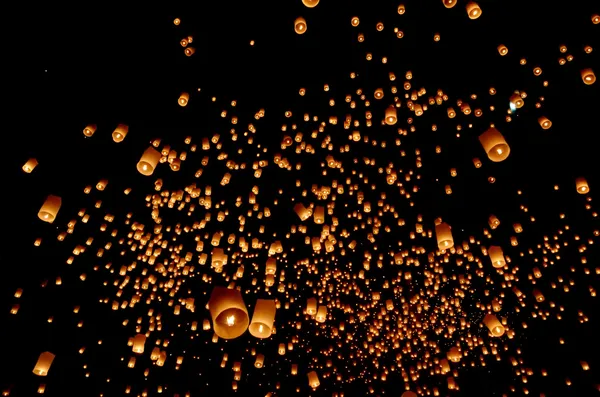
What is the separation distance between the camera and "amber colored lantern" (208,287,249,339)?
110 inches

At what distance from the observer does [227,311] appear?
9.35 ft

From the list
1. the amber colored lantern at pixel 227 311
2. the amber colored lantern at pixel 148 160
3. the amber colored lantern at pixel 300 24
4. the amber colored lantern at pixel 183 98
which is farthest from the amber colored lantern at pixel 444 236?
the amber colored lantern at pixel 183 98

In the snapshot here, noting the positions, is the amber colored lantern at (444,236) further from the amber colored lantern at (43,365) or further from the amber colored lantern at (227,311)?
the amber colored lantern at (43,365)

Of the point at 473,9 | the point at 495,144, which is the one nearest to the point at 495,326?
the point at 495,144

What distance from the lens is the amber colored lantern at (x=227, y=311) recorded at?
110 inches

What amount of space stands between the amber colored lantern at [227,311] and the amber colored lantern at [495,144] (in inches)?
86.6

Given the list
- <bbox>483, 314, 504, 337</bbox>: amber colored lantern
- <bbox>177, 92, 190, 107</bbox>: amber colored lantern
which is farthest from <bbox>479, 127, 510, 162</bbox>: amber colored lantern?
<bbox>177, 92, 190, 107</bbox>: amber colored lantern

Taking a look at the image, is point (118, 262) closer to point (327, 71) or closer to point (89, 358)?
point (89, 358)

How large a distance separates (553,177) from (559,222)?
70 cm

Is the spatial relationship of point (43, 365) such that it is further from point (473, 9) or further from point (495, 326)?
Result: point (473, 9)

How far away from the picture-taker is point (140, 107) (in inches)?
199

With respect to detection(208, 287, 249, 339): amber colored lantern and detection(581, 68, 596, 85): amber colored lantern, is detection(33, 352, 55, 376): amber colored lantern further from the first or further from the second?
detection(581, 68, 596, 85): amber colored lantern

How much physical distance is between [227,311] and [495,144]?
91.8 inches

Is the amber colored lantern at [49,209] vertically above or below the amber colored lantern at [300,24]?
below
